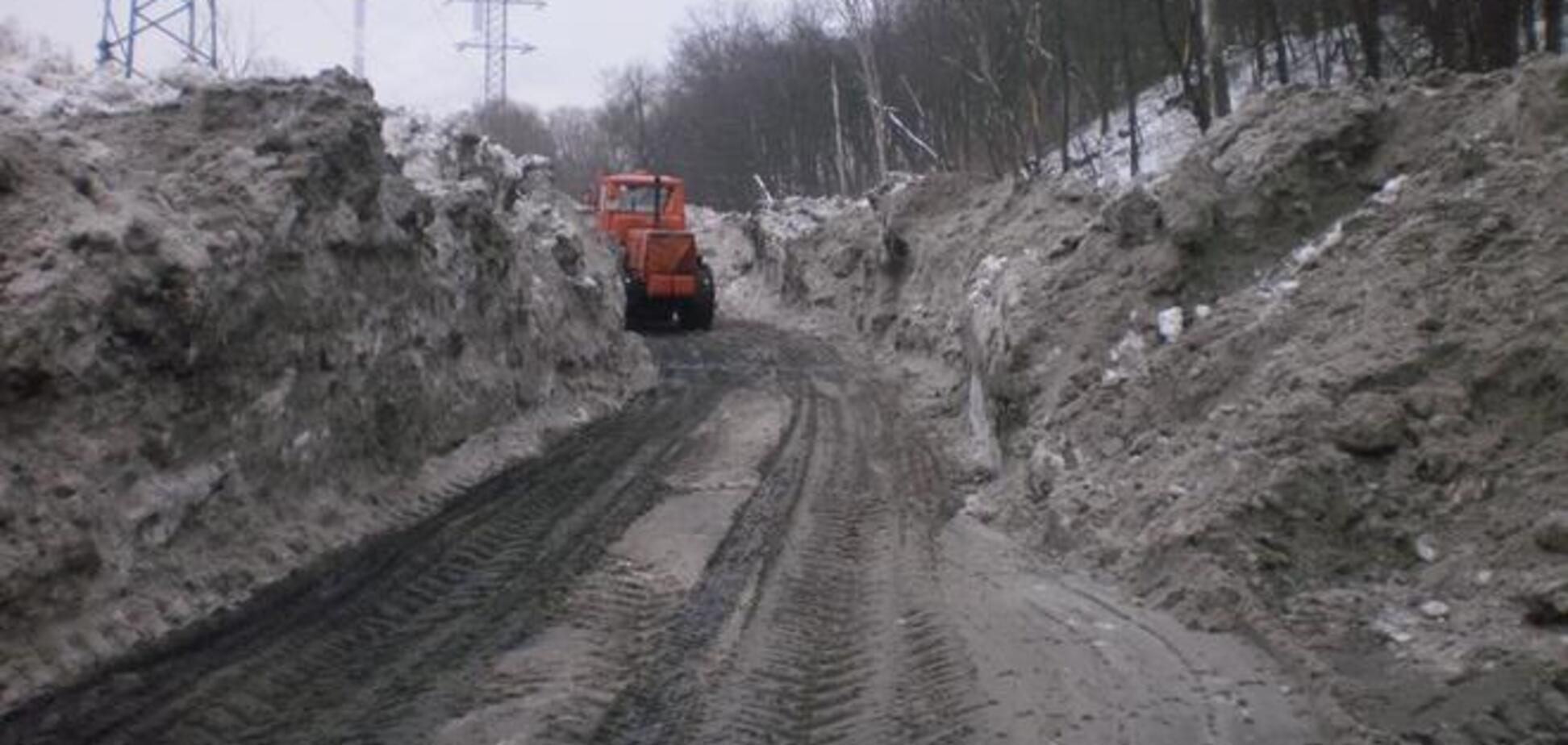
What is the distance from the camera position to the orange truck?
23.2 meters

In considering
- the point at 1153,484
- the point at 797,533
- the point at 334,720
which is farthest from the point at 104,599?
the point at 1153,484

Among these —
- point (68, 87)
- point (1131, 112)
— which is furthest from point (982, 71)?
point (68, 87)

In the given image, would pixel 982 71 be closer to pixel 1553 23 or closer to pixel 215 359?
pixel 1553 23

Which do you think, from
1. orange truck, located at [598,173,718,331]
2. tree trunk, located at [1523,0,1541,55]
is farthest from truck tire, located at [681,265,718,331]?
tree trunk, located at [1523,0,1541,55]

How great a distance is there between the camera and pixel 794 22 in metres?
51.8

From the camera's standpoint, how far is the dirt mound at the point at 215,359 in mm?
6422

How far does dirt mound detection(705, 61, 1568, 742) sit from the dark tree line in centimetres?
514

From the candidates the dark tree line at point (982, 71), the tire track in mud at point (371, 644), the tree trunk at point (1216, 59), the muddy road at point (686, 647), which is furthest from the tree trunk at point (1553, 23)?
the tire track in mud at point (371, 644)

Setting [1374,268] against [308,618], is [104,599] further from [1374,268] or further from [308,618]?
[1374,268]

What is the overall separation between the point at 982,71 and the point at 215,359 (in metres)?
24.4

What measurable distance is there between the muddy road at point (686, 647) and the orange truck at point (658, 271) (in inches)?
514

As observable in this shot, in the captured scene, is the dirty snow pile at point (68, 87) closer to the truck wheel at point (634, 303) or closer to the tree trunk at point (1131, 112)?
the truck wheel at point (634, 303)

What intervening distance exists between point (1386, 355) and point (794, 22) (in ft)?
151

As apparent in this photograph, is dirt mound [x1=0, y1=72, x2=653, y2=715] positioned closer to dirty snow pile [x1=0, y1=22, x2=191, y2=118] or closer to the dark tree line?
dirty snow pile [x1=0, y1=22, x2=191, y2=118]
